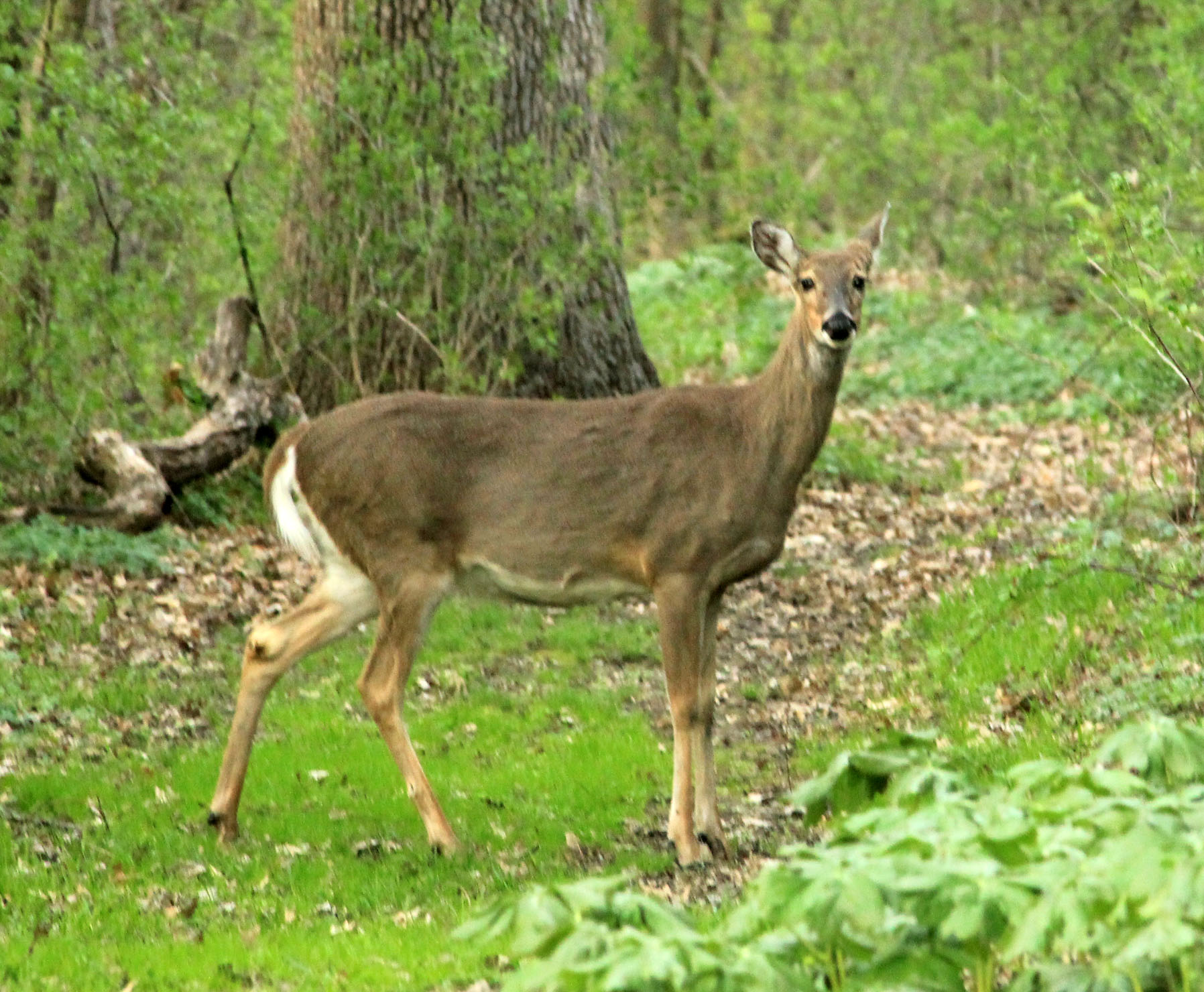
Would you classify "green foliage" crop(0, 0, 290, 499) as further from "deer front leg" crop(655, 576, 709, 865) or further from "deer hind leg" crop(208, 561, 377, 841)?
"deer front leg" crop(655, 576, 709, 865)

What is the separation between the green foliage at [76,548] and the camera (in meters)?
9.31

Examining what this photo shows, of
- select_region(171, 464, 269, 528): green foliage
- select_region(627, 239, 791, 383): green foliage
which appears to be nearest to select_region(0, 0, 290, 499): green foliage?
select_region(171, 464, 269, 528): green foliage

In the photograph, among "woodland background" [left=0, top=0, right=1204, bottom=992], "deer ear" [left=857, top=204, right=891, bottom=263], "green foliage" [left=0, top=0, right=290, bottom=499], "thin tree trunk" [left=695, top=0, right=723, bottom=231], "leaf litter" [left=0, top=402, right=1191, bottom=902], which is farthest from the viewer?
"thin tree trunk" [left=695, top=0, right=723, bottom=231]

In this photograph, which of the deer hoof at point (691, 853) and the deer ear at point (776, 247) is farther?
the deer ear at point (776, 247)

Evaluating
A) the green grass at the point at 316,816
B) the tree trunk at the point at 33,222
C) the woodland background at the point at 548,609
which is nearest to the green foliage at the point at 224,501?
the woodland background at the point at 548,609

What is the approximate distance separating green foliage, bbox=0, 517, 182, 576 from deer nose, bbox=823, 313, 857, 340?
4412mm

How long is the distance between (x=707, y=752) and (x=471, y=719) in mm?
1740

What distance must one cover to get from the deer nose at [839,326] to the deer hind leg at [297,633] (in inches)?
75.6

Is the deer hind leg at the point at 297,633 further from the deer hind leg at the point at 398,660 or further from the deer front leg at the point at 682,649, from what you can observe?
the deer front leg at the point at 682,649

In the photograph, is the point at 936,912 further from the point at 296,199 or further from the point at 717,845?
the point at 296,199

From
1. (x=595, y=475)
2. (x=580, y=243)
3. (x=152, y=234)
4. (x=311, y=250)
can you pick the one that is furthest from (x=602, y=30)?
(x=595, y=475)

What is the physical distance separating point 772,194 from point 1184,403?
4.87m

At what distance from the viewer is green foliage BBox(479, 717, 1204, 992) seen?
10.0 feet

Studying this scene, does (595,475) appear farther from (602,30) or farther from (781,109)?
(781,109)
